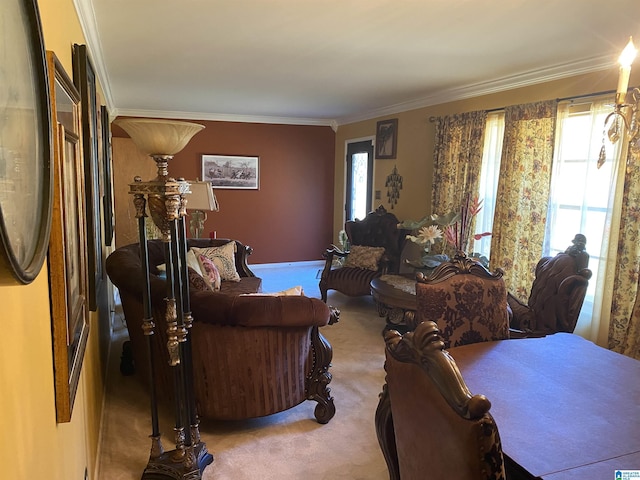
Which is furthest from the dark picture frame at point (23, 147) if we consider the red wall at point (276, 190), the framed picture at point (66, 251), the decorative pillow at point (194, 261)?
the red wall at point (276, 190)

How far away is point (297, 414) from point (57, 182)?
7.06 ft

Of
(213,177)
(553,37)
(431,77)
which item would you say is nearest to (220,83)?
(431,77)

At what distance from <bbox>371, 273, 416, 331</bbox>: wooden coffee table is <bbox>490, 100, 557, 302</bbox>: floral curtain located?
89 cm

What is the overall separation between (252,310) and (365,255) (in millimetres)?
3036

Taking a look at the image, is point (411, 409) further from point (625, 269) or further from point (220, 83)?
point (220, 83)

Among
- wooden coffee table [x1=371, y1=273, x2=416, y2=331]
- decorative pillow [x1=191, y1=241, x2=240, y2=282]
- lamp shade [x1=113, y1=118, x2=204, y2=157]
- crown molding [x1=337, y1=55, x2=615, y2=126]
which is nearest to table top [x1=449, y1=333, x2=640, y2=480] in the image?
lamp shade [x1=113, y1=118, x2=204, y2=157]

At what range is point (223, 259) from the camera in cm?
451

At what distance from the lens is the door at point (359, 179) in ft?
21.5

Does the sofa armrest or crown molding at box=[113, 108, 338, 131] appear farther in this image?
crown molding at box=[113, 108, 338, 131]

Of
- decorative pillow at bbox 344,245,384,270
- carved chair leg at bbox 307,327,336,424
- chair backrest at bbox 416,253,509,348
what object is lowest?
carved chair leg at bbox 307,327,336,424

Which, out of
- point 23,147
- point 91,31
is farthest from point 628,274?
point 91,31

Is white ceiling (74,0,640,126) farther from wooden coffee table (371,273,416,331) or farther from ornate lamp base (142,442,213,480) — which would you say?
ornate lamp base (142,442,213,480)

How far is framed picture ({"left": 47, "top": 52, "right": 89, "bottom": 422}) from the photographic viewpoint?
1255mm

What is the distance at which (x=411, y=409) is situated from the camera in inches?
43.8
